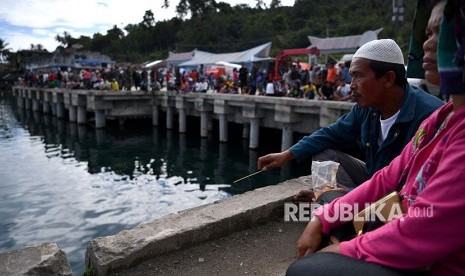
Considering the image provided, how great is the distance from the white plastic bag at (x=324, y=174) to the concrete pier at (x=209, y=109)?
742cm

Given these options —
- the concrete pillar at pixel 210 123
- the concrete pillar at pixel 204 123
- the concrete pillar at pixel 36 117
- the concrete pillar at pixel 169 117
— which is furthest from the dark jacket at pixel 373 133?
the concrete pillar at pixel 36 117

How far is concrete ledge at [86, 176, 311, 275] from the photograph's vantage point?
92.1 inches

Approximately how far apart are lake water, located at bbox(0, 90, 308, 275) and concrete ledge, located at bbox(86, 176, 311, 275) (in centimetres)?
395

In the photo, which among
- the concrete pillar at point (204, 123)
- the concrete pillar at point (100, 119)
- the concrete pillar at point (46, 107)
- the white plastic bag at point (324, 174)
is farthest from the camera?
the concrete pillar at point (46, 107)

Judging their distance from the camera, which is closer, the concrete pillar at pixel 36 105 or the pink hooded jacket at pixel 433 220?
the pink hooded jacket at pixel 433 220

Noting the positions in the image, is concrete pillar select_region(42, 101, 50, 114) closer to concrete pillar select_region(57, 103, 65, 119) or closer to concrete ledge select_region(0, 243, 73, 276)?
concrete pillar select_region(57, 103, 65, 119)

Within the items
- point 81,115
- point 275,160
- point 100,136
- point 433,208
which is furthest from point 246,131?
point 433,208

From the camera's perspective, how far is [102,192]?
9.97m

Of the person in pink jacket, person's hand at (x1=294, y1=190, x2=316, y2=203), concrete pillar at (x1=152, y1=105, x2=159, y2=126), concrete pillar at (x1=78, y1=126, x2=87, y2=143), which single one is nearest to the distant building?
concrete pillar at (x1=78, y1=126, x2=87, y2=143)

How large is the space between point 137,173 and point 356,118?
33.8 ft

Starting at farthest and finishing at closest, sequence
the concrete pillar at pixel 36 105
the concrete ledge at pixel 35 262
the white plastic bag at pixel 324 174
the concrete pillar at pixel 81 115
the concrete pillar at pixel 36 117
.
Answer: the concrete pillar at pixel 36 105 < the concrete pillar at pixel 36 117 < the concrete pillar at pixel 81 115 < the white plastic bag at pixel 324 174 < the concrete ledge at pixel 35 262

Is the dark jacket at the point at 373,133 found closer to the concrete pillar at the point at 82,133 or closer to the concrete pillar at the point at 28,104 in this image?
the concrete pillar at the point at 82,133

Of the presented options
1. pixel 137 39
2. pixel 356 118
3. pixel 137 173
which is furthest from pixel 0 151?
pixel 137 39

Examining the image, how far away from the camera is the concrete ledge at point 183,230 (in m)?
2.34
